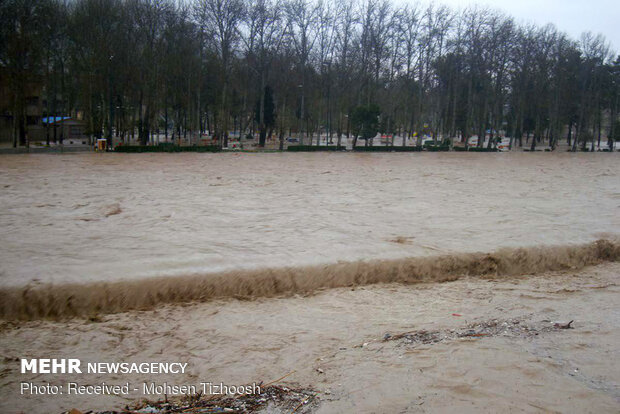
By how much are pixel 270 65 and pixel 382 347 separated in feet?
169

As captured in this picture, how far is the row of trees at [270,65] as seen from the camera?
133 ft

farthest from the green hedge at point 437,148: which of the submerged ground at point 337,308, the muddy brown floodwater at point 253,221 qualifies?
the submerged ground at point 337,308

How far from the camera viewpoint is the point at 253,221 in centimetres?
1147

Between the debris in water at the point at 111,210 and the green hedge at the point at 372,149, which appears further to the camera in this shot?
the green hedge at the point at 372,149

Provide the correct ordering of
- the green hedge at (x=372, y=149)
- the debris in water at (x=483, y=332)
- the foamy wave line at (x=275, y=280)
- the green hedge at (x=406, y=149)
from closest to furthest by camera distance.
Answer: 1. the debris in water at (x=483, y=332)
2. the foamy wave line at (x=275, y=280)
3. the green hedge at (x=372, y=149)
4. the green hedge at (x=406, y=149)

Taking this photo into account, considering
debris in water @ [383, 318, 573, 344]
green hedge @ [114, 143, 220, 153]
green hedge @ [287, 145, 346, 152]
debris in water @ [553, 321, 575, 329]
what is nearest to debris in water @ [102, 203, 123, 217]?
debris in water @ [383, 318, 573, 344]

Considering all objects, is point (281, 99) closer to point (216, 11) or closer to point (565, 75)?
point (216, 11)

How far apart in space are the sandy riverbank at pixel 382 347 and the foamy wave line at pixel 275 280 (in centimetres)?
31

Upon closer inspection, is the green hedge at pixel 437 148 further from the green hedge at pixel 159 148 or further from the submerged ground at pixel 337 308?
the submerged ground at pixel 337 308

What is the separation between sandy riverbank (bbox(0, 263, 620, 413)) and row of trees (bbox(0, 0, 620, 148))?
35506 mm

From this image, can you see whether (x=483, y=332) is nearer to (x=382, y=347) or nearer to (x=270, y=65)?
(x=382, y=347)

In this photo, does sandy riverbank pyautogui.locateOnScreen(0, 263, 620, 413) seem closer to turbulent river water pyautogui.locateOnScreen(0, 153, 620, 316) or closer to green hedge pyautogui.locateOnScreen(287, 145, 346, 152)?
turbulent river water pyautogui.locateOnScreen(0, 153, 620, 316)

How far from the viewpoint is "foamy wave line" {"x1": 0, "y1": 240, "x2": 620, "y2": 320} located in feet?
22.6

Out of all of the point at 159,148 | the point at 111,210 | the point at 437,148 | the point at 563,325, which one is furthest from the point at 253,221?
the point at 437,148
